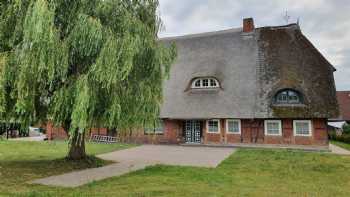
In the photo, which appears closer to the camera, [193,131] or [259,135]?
[259,135]

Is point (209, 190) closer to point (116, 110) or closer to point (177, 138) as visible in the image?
point (116, 110)

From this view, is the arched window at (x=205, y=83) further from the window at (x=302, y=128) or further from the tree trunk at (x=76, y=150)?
the tree trunk at (x=76, y=150)

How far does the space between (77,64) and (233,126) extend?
12240mm

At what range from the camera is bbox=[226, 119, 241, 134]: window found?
18.6m

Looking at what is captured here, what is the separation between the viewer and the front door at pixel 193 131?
19891mm

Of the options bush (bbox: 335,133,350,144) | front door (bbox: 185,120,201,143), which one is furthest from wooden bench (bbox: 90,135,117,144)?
bush (bbox: 335,133,350,144)

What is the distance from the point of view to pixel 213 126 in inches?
759

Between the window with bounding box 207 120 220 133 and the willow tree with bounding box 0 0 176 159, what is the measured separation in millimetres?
10243

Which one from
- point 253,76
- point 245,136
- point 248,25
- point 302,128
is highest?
point 248,25

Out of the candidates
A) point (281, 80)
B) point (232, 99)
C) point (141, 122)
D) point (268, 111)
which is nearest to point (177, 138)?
point (232, 99)

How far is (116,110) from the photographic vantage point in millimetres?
8102

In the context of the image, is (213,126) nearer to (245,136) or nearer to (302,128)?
(245,136)

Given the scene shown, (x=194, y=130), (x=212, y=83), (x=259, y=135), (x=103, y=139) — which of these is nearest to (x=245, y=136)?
(x=259, y=135)

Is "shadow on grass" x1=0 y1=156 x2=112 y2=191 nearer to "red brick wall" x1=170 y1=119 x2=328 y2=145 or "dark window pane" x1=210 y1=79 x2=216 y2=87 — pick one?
"red brick wall" x1=170 y1=119 x2=328 y2=145
